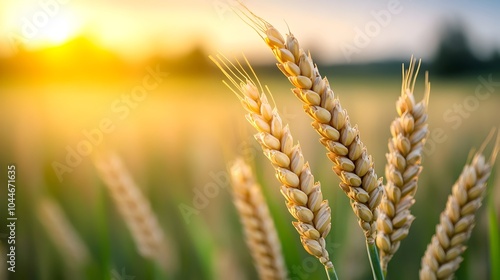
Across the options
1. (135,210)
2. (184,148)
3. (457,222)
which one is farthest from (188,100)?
(457,222)

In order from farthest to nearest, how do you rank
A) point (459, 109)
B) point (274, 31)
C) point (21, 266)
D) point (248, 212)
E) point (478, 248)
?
1. point (459, 109)
2. point (478, 248)
3. point (21, 266)
4. point (248, 212)
5. point (274, 31)

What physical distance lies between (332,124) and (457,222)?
0.59 feet

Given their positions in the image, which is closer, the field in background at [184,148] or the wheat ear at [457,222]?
the wheat ear at [457,222]

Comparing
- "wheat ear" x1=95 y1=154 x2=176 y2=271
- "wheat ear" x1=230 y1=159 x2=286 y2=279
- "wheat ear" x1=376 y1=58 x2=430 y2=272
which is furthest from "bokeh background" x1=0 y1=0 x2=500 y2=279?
"wheat ear" x1=376 y1=58 x2=430 y2=272

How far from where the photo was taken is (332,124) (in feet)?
1.50

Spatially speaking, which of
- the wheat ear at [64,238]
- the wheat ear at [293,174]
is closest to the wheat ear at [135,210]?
the wheat ear at [64,238]

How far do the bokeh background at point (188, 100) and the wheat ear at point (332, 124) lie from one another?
26.4 inches

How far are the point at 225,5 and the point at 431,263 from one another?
0.90m

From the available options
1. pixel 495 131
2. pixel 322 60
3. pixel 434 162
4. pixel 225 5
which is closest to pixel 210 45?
pixel 225 5

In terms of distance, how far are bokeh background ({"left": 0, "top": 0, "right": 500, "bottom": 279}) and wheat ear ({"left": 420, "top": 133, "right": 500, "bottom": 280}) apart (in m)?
0.58

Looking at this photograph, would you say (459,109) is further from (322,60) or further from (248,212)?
(248,212)

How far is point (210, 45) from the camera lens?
4.32ft

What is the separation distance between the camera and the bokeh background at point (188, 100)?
1.28 m

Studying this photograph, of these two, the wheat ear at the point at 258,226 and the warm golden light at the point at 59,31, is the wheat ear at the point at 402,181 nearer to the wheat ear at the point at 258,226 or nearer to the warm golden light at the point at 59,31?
the wheat ear at the point at 258,226
